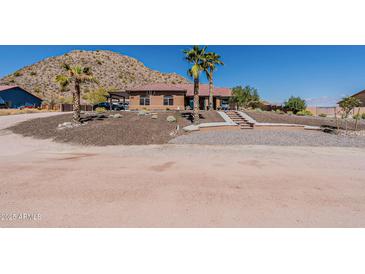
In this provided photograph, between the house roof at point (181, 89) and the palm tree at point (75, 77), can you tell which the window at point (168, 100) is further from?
the palm tree at point (75, 77)

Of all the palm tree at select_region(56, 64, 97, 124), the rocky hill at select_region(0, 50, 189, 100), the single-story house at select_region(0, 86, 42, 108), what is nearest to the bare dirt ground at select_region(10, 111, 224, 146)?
the palm tree at select_region(56, 64, 97, 124)

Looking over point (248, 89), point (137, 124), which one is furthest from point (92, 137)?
point (248, 89)

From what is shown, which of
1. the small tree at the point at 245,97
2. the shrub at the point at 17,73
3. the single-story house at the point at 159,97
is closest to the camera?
the single-story house at the point at 159,97

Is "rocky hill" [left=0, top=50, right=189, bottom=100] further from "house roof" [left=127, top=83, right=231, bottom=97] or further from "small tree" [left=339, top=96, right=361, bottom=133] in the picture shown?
"small tree" [left=339, top=96, right=361, bottom=133]

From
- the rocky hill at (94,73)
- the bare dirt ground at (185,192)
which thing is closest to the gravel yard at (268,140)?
the bare dirt ground at (185,192)

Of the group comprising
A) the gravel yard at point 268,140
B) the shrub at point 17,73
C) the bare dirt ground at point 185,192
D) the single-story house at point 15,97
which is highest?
the shrub at point 17,73

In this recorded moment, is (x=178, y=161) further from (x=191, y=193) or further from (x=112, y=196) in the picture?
(x=112, y=196)

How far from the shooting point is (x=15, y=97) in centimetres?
4103

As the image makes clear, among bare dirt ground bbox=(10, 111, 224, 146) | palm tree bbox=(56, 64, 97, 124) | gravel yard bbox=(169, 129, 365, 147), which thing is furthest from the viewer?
palm tree bbox=(56, 64, 97, 124)

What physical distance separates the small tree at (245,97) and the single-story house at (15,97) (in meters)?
46.8

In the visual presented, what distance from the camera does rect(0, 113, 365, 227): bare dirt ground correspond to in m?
3.59

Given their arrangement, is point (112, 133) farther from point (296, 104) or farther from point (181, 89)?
point (296, 104)

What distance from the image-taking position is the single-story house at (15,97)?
3876 centimetres

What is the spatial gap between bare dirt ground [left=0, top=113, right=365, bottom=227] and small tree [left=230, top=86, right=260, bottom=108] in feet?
104
